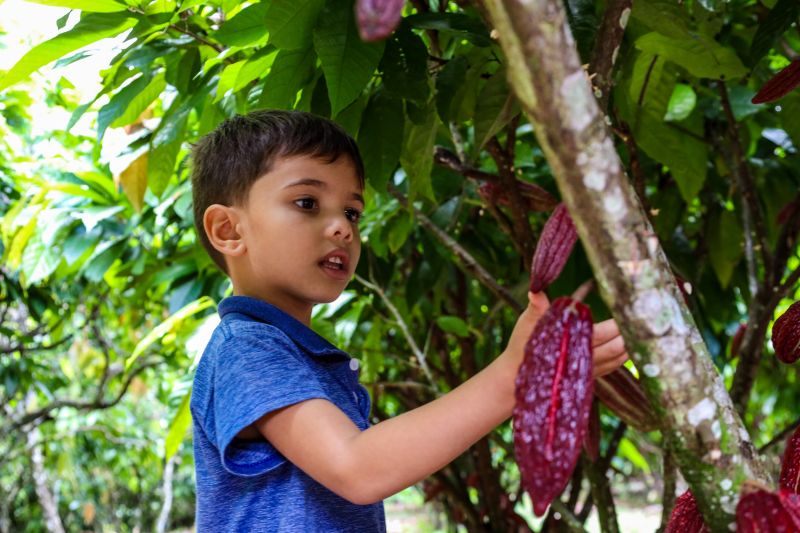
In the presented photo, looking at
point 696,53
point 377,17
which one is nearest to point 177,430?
point 696,53

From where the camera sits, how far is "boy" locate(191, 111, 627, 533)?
2.34ft

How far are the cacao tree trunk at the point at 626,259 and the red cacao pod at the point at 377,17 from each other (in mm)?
55

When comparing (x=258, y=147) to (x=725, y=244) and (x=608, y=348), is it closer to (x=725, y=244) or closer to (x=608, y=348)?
(x=608, y=348)

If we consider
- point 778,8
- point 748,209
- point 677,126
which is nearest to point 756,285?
point 748,209

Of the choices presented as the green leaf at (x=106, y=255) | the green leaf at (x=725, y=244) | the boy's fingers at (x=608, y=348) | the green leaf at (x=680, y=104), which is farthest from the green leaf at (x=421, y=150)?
the green leaf at (x=106, y=255)

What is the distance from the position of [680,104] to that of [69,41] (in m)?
0.91

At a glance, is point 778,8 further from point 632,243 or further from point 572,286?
point 632,243

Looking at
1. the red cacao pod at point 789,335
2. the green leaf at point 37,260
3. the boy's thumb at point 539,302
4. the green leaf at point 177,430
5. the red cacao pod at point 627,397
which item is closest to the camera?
the boy's thumb at point 539,302

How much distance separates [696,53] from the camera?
1090mm

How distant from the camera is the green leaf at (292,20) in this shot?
91cm

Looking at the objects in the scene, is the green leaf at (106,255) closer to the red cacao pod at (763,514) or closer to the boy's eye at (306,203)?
the boy's eye at (306,203)

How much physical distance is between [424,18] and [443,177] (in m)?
0.67

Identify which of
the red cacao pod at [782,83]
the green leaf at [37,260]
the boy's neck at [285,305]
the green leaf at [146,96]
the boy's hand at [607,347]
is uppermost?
the green leaf at [37,260]

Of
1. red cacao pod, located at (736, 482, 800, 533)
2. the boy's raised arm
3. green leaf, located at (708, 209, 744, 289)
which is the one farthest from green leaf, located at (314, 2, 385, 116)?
green leaf, located at (708, 209, 744, 289)
